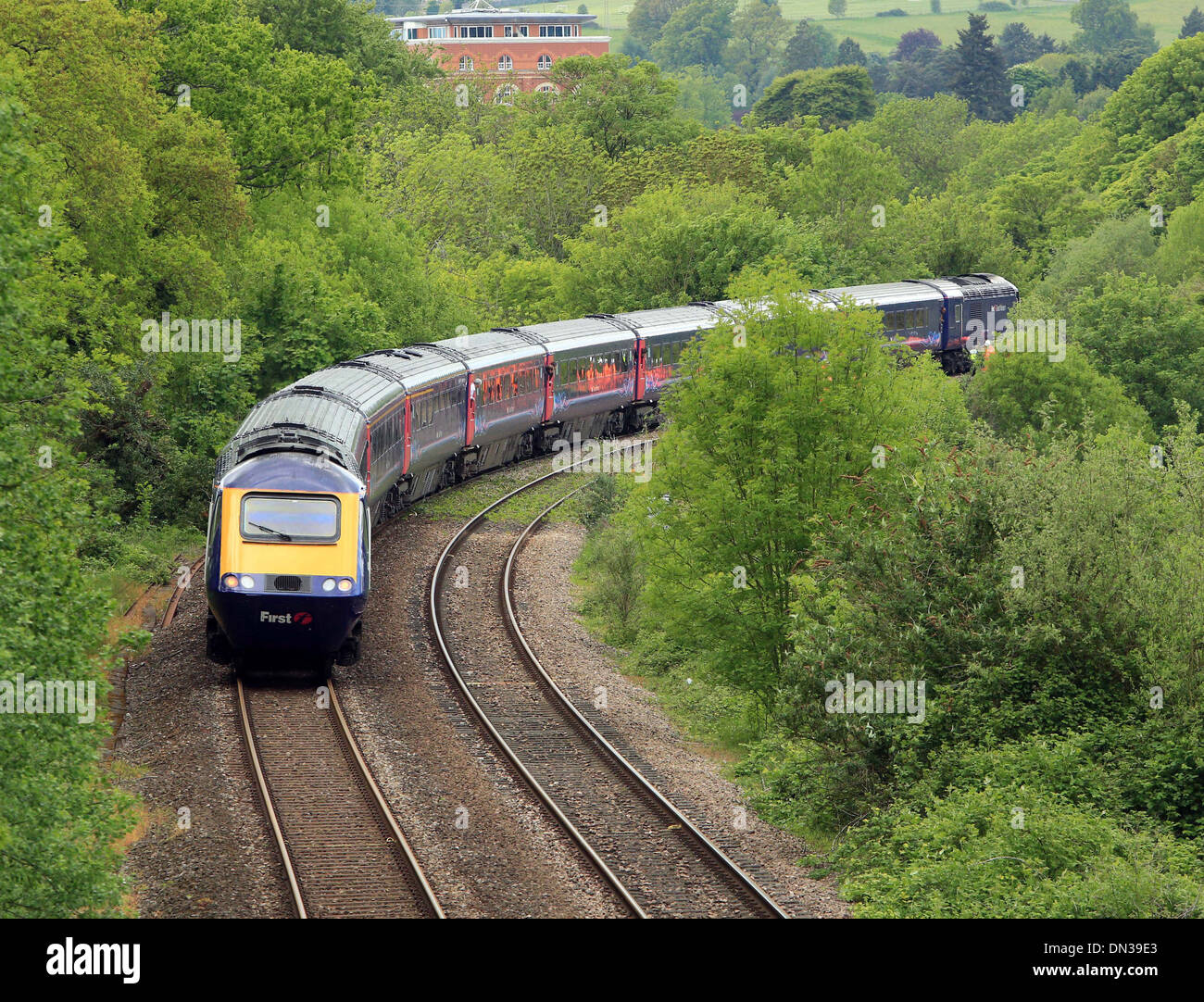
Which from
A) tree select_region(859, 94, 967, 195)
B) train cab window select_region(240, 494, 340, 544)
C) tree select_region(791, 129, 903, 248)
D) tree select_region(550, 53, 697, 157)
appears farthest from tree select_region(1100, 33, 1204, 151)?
train cab window select_region(240, 494, 340, 544)

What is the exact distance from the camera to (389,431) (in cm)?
3086

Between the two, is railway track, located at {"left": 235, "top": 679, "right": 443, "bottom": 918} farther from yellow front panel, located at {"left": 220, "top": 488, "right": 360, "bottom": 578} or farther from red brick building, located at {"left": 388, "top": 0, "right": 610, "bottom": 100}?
red brick building, located at {"left": 388, "top": 0, "right": 610, "bottom": 100}

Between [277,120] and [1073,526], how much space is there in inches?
1348

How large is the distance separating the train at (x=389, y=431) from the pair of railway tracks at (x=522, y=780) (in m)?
1.47

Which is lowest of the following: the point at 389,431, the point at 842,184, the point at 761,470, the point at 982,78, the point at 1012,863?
the point at 1012,863

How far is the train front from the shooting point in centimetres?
2161

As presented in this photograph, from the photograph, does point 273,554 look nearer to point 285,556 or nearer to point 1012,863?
point 285,556

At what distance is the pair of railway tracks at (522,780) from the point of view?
16219 millimetres

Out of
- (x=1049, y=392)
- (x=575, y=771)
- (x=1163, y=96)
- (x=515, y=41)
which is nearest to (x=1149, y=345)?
(x=1049, y=392)

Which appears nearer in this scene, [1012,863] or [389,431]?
[1012,863]

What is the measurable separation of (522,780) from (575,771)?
3.11 ft

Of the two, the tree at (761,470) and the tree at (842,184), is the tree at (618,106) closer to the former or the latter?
the tree at (842,184)

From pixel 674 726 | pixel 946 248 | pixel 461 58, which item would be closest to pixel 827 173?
pixel 946 248

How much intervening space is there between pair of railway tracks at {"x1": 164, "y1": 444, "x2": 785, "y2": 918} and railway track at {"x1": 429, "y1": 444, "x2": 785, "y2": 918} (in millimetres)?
24
